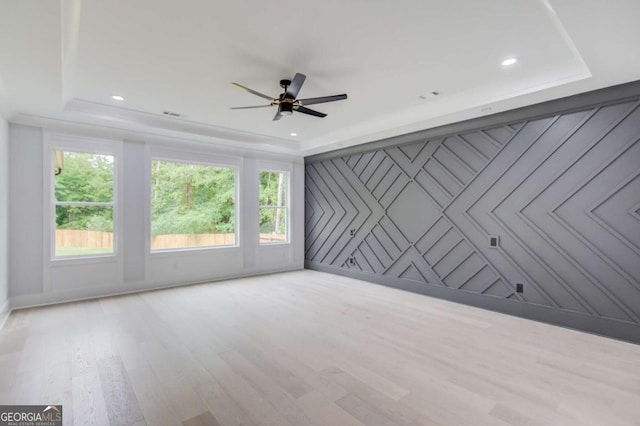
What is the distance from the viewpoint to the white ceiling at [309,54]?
225 centimetres

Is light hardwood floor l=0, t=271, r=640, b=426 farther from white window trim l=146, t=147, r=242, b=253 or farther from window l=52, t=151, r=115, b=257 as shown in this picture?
white window trim l=146, t=147, r=242, b=253

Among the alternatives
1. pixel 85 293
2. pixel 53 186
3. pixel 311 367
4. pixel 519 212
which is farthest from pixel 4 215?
pixel 519 212

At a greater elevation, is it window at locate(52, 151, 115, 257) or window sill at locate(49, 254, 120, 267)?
window at locate(52, 151, 115, 257)

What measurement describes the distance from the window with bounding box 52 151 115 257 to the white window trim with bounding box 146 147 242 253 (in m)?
0.55

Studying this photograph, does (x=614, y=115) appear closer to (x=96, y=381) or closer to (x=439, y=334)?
(x=439, y=334)

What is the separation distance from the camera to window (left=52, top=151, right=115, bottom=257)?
15.2 ft

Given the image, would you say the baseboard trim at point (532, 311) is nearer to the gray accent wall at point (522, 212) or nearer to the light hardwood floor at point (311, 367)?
the gray accent wall at point (522, 212)

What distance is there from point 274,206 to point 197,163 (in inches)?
76.2

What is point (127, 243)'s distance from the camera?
16.8ft
